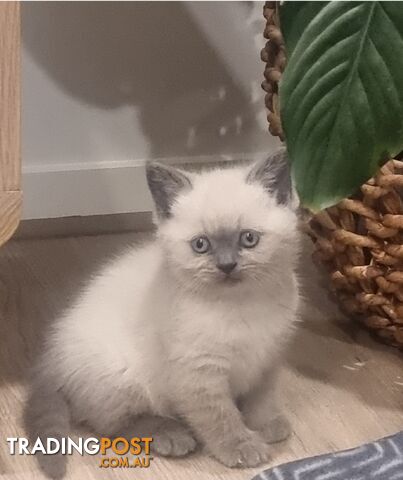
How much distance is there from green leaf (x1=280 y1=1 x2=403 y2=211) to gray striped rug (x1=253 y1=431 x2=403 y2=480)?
1.13 ft

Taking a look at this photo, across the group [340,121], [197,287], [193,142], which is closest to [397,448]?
[197,287]

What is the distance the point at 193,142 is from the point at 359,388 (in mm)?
622

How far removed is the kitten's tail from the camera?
0.95 meters

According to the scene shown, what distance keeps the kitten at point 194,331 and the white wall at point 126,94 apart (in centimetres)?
50

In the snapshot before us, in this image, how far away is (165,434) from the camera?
99cm

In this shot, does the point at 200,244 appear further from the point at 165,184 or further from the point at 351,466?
the point at 351,466

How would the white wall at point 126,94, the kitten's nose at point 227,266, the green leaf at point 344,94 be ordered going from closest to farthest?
the green leaf at point 344,94 → the kitten's nose at point 227,266 → the white wall at point 126,94

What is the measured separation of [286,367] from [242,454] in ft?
0.77

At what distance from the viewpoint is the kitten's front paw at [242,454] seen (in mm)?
968

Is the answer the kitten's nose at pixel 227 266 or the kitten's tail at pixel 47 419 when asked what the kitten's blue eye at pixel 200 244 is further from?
the kitten's tail at pixel 47 419

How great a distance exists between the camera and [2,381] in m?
1.12

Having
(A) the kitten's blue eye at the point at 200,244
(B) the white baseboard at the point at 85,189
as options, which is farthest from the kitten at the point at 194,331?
(B) the white baseboard at the point at 85,189

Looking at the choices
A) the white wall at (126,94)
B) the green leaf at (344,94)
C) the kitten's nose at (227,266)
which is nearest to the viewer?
the green leaf at (344,94)

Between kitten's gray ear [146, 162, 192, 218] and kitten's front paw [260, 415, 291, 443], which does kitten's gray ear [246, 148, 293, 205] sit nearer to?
kitten's gray ear [146, 162, 192, 218]
